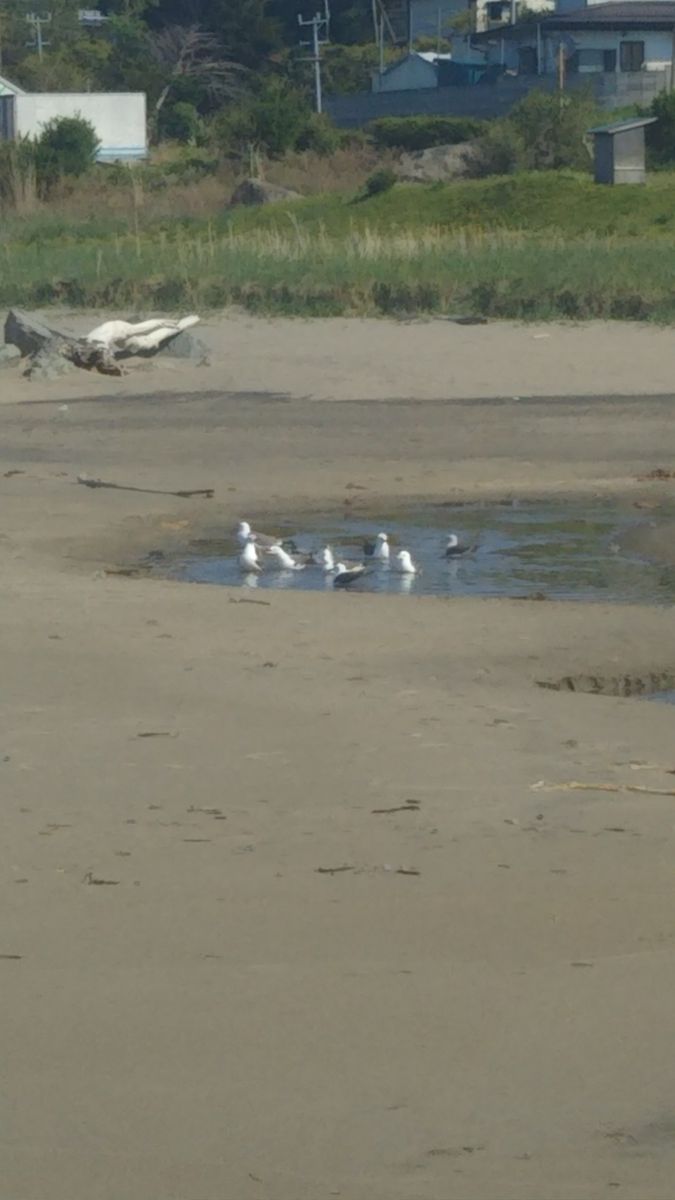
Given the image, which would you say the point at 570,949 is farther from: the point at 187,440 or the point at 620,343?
the point at 620,343

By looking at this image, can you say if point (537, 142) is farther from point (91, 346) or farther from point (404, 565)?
point (404, 565)

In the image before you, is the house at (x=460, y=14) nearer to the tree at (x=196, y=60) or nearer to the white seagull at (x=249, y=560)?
the tree at (x=196, y=60)

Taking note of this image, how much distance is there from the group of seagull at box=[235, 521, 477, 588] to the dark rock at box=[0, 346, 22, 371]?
8799mm

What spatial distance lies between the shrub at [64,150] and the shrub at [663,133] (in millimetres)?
13570

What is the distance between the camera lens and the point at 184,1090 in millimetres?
3926

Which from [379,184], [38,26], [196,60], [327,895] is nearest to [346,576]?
[327,895]

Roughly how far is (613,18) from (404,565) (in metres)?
58.2

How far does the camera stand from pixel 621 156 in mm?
38938

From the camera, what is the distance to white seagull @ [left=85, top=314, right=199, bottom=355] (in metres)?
19.6

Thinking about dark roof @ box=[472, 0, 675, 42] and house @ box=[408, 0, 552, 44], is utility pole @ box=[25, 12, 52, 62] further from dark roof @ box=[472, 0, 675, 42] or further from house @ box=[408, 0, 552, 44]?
dark roof @ box=[472, 0, 675, 42]

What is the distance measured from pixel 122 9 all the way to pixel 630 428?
251 feet

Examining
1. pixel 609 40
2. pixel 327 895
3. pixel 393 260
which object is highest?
pixel 609 40

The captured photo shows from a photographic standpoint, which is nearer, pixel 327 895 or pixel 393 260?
pixel 327 895

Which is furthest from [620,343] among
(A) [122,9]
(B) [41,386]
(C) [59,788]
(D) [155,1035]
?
(A) [122,9]
